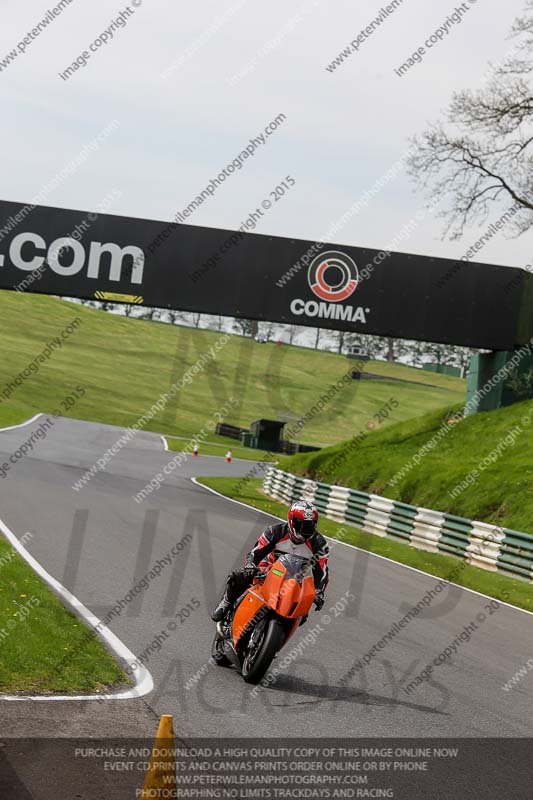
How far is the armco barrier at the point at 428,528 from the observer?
62.5 feet

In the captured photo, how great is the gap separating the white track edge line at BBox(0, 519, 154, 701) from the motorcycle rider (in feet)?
2.83

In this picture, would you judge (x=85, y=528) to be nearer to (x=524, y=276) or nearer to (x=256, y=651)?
(x=256, y=651)

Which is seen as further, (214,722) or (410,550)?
(410,550)

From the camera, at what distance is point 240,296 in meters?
27.2

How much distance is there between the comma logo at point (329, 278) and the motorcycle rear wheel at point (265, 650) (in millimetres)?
19506

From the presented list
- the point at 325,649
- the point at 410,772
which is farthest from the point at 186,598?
the point at 410,772

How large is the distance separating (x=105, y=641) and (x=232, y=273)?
1860 cm

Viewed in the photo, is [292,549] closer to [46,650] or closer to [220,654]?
[220,654]

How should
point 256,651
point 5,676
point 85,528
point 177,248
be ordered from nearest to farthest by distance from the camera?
point 5,676 → point 256,651 → point 85,528 → point 177,248

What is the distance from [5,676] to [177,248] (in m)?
20.2

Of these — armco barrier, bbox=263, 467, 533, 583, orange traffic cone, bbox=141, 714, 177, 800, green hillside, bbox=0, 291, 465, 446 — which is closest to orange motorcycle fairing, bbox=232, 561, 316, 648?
orange traffic cone, bbox=141, 714, 177, 800

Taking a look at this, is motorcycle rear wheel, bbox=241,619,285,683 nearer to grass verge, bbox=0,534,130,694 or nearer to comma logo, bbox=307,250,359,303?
grass verge, bbox=0,534,130,694


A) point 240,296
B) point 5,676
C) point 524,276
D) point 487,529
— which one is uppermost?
point 524,276

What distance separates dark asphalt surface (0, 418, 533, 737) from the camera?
7156mm
